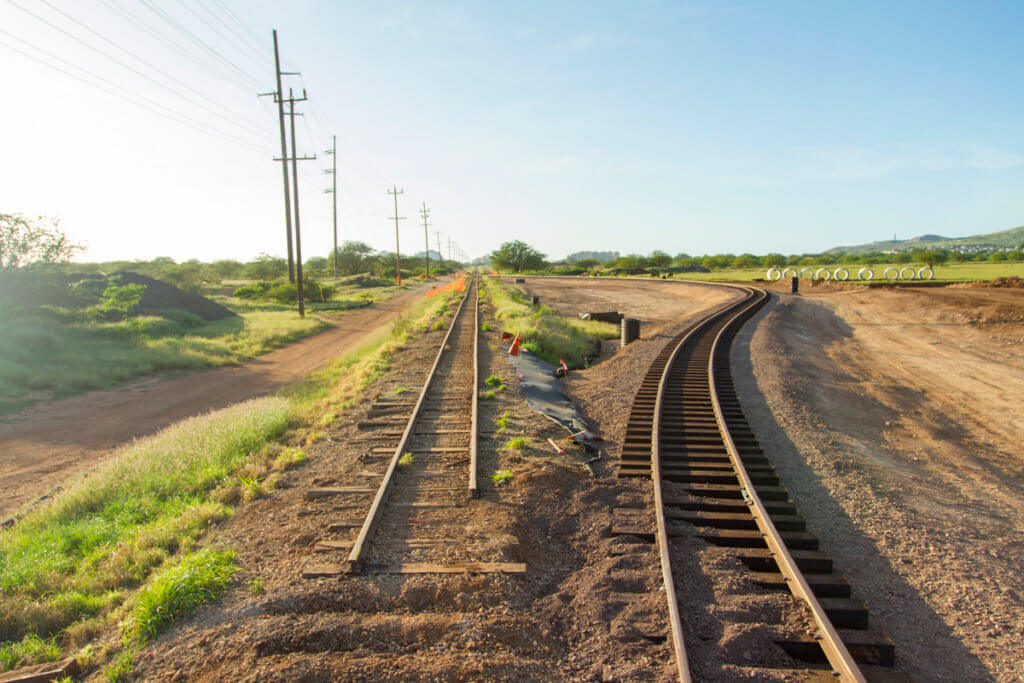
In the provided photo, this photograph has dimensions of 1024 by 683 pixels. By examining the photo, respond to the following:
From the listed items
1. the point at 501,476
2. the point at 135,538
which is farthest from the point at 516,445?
the point at 135,538

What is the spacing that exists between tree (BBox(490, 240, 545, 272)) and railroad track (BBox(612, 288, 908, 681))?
110 meters

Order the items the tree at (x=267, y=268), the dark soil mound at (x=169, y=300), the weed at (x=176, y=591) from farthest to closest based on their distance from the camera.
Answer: the tree at (x=267, y=268) → the dark soil mound at (x=169, y=300) → the weed at (x=176, y=591)

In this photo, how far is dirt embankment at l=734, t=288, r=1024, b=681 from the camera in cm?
443

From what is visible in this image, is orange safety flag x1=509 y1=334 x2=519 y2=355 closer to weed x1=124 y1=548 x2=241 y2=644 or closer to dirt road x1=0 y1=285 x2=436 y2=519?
dirt road x1=0 y1=285 x2=436 y2=519

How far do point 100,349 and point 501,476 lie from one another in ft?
60.6

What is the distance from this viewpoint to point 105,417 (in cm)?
1278

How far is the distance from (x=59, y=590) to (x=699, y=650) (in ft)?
18.4

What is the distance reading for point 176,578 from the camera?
4.60 metres

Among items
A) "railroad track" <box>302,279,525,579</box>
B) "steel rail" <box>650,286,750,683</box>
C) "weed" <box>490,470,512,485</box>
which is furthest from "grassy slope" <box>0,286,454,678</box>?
"steel rail" <box>650,286,750,683</box>

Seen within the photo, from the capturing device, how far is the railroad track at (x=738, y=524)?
12.5ft

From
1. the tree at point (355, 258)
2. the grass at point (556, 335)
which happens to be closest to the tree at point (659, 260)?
the tree at point (355, 258)

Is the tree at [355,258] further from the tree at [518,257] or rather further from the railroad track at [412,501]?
the railroad track at [412,501]

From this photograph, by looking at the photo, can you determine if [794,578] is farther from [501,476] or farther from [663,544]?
[501,476]

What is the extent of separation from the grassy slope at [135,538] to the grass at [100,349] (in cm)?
675
